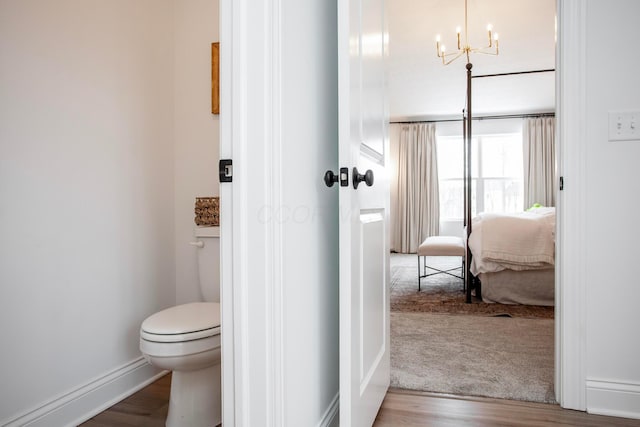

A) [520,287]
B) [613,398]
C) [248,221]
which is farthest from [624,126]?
[520,287]

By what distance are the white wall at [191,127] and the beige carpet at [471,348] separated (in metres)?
1.23

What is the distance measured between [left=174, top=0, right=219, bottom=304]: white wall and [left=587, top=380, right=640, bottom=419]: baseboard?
1839mm

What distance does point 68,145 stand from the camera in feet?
5.46

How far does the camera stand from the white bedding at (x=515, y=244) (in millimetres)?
3322

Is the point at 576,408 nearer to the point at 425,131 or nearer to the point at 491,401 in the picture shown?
the point at 491,401

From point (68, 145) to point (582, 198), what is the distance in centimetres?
206

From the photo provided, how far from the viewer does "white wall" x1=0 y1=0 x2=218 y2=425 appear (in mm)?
1474

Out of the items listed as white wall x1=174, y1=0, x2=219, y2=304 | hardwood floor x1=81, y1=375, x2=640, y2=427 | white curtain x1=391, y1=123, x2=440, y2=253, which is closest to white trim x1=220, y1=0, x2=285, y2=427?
hardwood floor x1=81, y1=375, x2=640, y2=427

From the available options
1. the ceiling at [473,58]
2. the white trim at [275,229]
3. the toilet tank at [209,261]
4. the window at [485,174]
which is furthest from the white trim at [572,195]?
the window at [485,174]

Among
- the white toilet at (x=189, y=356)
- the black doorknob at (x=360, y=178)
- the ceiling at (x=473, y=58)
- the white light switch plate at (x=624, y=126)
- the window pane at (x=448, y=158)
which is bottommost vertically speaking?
the white toilet at (x=189, y=356)

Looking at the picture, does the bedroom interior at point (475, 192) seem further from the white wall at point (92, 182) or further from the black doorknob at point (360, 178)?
the white wall at point (92, 182)

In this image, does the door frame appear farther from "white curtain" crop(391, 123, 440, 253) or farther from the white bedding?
"white curtain" crop(391, 123, 440, 253)

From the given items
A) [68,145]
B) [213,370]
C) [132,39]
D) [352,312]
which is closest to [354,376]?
[352,312]

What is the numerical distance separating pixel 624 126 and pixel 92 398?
240cm
